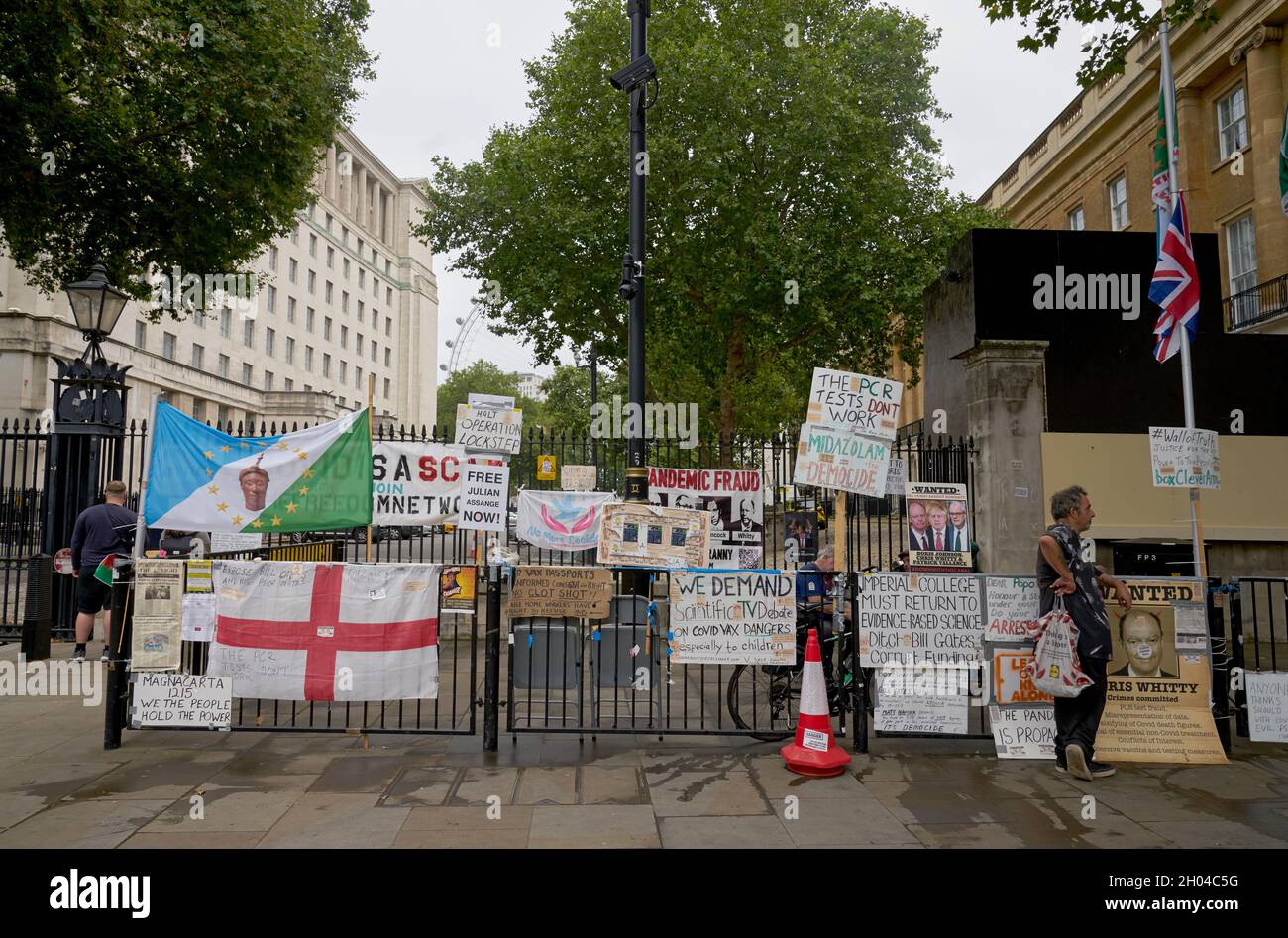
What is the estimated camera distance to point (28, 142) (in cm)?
1353

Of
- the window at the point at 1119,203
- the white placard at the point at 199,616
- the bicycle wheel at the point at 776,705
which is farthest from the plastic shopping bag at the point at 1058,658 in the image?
the window at the point at 1119,203

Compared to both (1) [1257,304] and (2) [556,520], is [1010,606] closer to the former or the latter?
(2) [556,520]

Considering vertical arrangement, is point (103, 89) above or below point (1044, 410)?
above

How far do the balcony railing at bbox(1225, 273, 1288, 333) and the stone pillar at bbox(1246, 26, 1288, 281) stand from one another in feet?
1.43

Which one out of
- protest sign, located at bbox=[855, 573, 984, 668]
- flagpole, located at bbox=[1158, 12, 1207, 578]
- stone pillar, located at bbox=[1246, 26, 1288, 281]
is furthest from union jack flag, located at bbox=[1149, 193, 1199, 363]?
stone pillar, located at bbox=[1246, 26, 1288, 281]

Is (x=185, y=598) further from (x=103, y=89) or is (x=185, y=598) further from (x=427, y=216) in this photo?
(x=427, y=216)

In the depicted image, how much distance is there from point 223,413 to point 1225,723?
183 ft

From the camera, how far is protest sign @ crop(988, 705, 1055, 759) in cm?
629

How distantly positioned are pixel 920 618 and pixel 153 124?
49.8 ft

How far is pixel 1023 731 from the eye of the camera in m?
6.34

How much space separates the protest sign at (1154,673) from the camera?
6.37m

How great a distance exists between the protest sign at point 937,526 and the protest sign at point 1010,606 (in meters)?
1.85

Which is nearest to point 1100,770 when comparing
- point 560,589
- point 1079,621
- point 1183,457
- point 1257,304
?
point 1079,621

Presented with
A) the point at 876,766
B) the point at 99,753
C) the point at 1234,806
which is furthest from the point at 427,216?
the point at 1234,806
